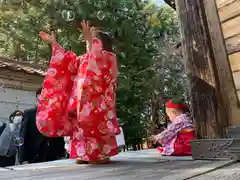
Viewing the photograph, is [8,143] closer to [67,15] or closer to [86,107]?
[86,107]

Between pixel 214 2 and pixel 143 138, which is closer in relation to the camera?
pixel 214 2

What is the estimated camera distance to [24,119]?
14.6 feet

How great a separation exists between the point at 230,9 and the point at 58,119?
1893mm

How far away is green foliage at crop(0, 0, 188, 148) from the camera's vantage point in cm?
666

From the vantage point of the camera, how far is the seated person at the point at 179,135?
→ 3545 mm

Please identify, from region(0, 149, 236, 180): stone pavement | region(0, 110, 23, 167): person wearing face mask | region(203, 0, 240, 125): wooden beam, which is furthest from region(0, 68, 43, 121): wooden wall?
region(203, 0, 240, 125): wooden beam

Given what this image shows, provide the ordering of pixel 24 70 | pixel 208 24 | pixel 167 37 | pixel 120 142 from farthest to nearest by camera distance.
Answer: pixel 167 37, pixel 24 70, pixel 120 142, pixel 208 24

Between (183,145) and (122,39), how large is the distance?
4012mm

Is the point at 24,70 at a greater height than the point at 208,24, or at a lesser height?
greater

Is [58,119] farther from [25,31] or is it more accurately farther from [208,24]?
[25,31]

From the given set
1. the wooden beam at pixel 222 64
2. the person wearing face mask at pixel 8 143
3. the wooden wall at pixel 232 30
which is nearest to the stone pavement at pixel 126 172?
the wooden beam at pixel 222 64

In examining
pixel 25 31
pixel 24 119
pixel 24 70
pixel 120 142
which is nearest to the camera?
pixel 24 119

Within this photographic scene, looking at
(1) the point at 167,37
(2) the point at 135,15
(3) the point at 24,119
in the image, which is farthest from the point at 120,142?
(1) the point at 167,37

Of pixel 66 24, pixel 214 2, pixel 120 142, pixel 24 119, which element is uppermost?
pixel 66 24
